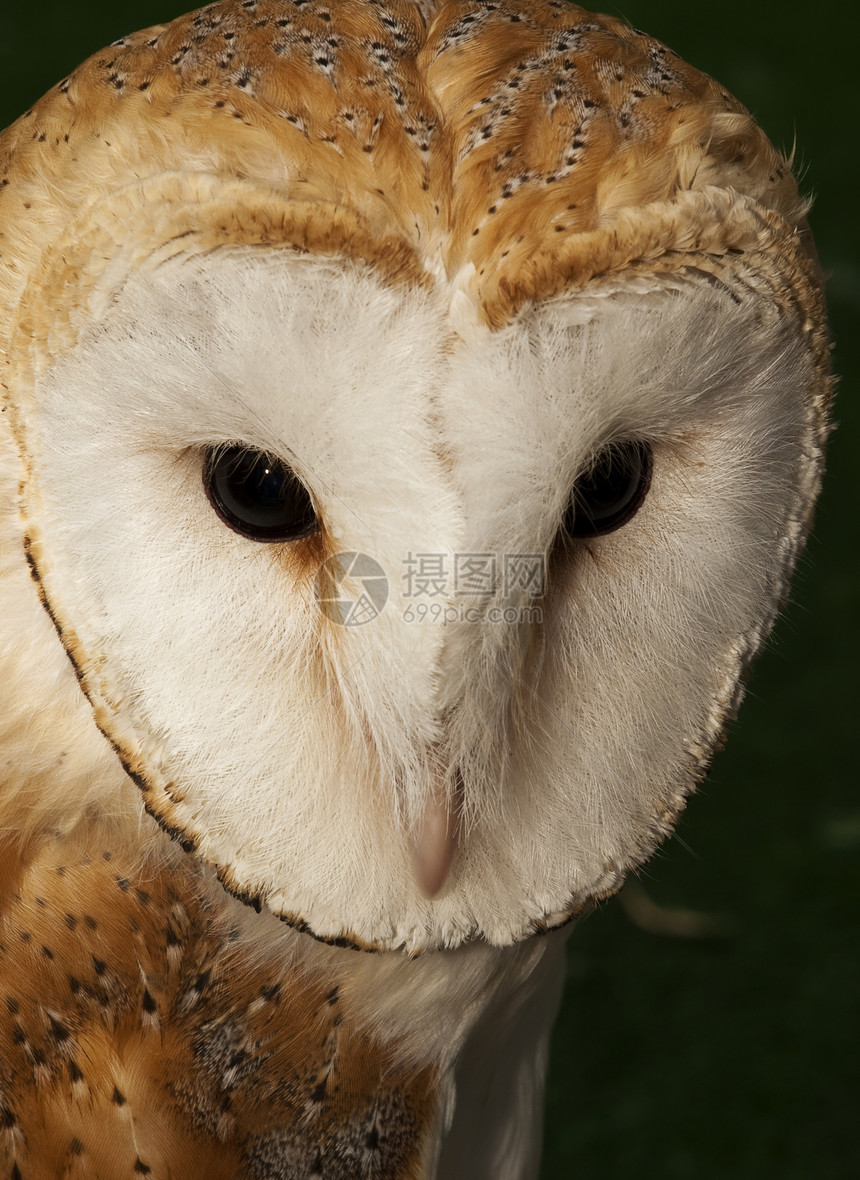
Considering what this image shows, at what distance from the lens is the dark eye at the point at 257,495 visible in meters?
0.71

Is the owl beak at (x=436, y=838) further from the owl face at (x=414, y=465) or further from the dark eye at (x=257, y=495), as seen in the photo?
the dark eye at (x=257, y=495)

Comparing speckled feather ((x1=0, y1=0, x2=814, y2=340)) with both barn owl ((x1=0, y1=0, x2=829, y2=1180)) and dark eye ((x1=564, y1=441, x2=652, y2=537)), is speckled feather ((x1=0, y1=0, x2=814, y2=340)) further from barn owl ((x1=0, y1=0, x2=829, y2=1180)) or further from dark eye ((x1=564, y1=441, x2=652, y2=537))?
dark eye ((x1=564, y1=441, x2=652, y2=537))

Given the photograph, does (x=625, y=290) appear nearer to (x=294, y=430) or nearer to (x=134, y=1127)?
(x=294, y=430)

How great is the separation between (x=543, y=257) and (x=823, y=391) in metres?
0.30

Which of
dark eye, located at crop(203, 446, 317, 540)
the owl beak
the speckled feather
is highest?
the speckled feather

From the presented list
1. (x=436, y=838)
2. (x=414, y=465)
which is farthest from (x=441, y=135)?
(x=436, y=838)

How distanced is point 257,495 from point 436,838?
26 centimetres

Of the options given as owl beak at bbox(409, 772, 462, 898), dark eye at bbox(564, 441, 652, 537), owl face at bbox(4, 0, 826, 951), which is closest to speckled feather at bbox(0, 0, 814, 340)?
owl face at bbox(4, 0, 826, 951)

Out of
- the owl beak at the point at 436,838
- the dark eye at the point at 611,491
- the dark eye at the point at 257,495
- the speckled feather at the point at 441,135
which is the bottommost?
the owl beak at the point at 436,838

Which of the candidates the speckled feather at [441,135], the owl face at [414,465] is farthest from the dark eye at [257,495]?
the speckled feather at [441,135]

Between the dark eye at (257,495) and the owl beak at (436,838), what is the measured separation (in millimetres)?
198

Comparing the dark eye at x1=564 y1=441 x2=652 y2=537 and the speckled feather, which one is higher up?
the speckled feather

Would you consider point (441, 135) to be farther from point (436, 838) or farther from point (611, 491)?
point (436, 838)

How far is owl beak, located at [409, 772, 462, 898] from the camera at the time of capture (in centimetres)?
78
